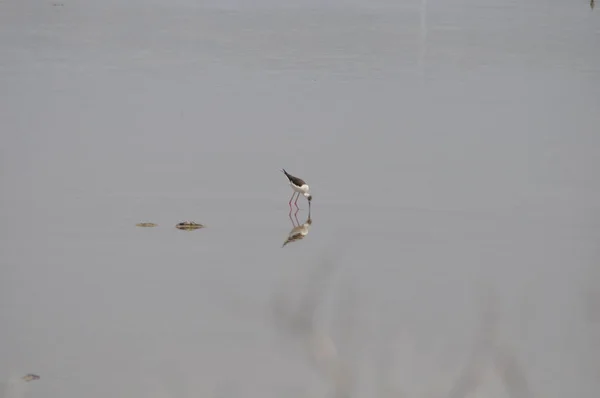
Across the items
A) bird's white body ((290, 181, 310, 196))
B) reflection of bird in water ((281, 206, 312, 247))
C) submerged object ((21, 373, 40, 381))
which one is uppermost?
bird's white body ((290, 181, 310, 196))

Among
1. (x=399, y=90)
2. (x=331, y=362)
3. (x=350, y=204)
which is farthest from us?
(x=399, y=90)

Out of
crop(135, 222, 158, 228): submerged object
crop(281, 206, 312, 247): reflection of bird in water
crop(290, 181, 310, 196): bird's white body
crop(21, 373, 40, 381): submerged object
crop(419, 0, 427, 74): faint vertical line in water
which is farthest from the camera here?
crop(419, 0, 427, 74): faint vertical line in water

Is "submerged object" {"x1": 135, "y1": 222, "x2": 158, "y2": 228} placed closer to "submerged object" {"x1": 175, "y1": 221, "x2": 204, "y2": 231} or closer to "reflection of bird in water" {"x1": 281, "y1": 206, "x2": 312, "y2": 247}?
"submerged object" {"x1": 175, "y1": 221, "x2": 204, "y2": 231}

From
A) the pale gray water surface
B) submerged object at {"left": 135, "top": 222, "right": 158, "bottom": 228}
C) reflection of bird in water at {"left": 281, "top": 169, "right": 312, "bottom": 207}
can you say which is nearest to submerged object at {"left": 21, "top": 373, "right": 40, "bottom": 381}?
the pale gray water surface

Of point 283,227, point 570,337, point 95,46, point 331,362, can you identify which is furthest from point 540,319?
point 95,46

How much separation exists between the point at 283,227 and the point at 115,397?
3095 millimetres

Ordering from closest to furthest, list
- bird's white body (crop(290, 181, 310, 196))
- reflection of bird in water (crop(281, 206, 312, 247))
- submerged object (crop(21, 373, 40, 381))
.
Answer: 1. submerged object (crop(21, 373, 40, 381))
2. reflection of bird in water (crop(281, 206, 312, 247))
3. bird's white body (crop(290, 181, 310, 196))

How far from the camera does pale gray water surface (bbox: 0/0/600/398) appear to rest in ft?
18.5

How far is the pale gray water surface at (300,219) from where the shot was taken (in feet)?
18.5

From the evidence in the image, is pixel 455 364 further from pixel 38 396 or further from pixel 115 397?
pixel 38 396

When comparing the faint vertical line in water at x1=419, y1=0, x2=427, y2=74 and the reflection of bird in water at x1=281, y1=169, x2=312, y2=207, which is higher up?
the faint vertical line in water at x1=419, y1=0, x2=427, y2=74

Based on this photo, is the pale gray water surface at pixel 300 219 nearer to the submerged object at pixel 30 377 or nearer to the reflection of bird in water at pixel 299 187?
the submerged object at pixel 30 377

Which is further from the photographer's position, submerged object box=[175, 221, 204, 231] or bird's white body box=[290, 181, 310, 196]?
bird's white body box=[290, 181, 310, 196]

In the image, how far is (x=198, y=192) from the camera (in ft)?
29.9
